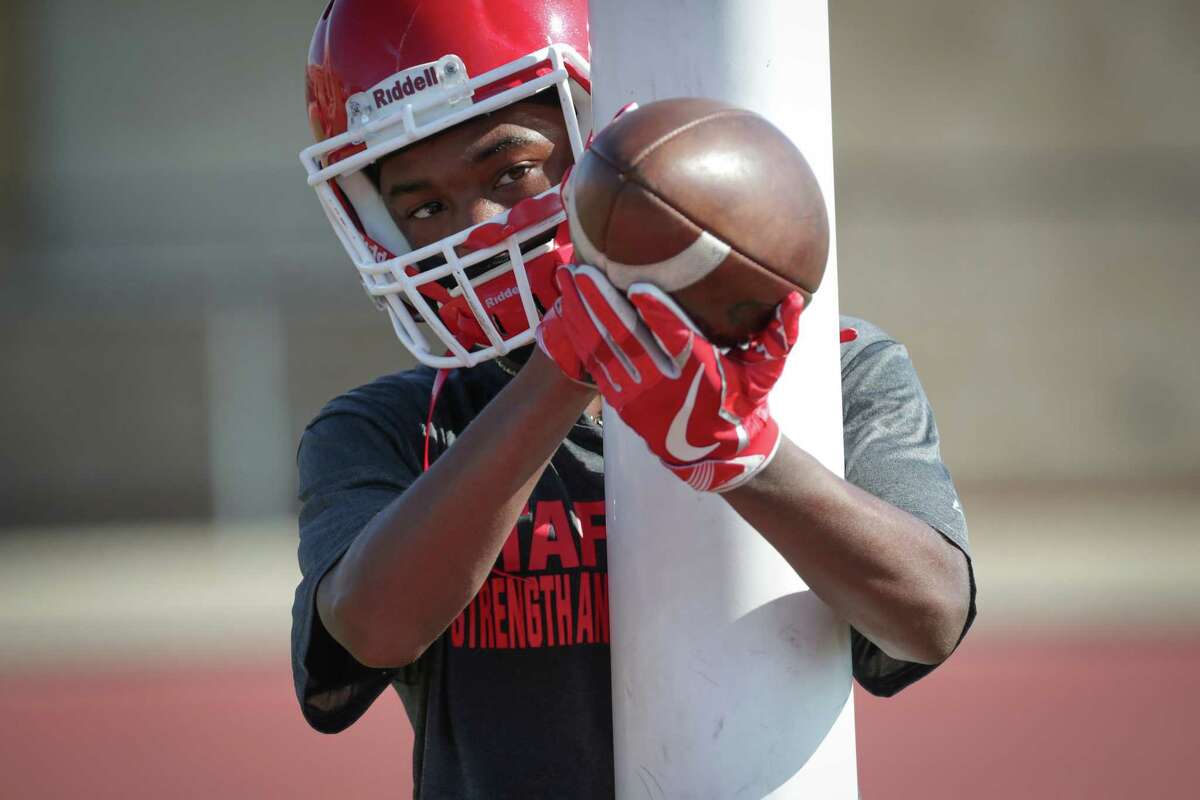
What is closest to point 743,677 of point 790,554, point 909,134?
point 790,554

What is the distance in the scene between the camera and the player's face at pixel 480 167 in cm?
184

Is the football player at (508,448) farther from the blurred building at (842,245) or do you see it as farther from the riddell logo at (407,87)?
the blurred building at (842,245)

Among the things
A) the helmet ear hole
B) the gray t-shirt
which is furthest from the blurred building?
the gray t-shirt

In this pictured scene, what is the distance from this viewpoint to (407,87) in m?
1.89

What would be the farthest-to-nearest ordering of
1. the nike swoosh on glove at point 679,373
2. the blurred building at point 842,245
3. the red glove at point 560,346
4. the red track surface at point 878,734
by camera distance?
the blurred building at point 842,245 < the red track surface at point 878,734 < the red glove at point 560,346 < the nike swoosh on glove at point 679,373

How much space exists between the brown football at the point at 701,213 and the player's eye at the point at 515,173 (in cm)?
59

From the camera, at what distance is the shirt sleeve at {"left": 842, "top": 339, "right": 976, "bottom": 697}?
1581 millimetres

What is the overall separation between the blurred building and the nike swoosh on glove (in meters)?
9.00

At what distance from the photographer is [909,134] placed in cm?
1056

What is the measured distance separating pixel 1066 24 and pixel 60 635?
25.6 feet

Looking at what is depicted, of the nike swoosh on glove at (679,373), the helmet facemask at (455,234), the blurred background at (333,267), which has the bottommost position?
the nike swoosh on glove at (679,373)

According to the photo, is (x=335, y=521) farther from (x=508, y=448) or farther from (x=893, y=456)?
(x=893, y=456)

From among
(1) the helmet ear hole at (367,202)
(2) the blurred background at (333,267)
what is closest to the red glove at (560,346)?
(1) the helmet ear hole at (367,202)

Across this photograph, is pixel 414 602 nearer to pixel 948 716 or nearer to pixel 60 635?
pixel 948 716
